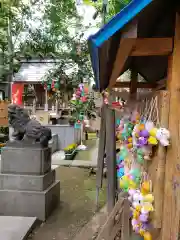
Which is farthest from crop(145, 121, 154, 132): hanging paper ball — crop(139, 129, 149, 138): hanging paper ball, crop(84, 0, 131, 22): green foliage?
crop(84, 0, 131, 22): green foliage

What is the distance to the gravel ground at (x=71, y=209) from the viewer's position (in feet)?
14.1

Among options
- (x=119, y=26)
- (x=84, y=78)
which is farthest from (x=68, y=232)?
(x=84, y=78)

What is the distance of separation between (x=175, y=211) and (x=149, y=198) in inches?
8.7

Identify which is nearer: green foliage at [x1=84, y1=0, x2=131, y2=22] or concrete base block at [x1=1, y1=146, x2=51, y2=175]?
concrete base block at [x1=1, y1=146, x2=51, y2=175]

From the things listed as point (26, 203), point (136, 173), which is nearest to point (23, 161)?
point (26, 203)

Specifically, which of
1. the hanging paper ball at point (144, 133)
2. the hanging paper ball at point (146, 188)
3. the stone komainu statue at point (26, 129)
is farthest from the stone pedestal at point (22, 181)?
the hanging paper ball at point (144, 133)

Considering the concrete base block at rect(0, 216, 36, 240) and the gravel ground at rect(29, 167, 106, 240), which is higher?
Result: the concrete base block at rect(0, 216, 36, 240)

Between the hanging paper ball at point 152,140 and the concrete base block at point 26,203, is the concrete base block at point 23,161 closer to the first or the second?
the concrete base block at point 26,203

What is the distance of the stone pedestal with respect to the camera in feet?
16.4

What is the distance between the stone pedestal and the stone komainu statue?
0.79ft

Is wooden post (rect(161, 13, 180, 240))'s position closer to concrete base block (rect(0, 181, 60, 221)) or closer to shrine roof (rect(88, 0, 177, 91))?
shrine roof (rect(88, 0, 177, 91))

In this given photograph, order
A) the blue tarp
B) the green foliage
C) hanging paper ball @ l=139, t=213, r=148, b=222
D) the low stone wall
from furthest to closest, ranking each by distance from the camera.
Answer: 1. the low stone wall
2. the green foliage
3. hanging paper ball @ l=139, t=213, r=148, b=222
4. the blue tarp

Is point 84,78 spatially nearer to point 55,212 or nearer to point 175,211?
point 55,212

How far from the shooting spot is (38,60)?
727 inches
